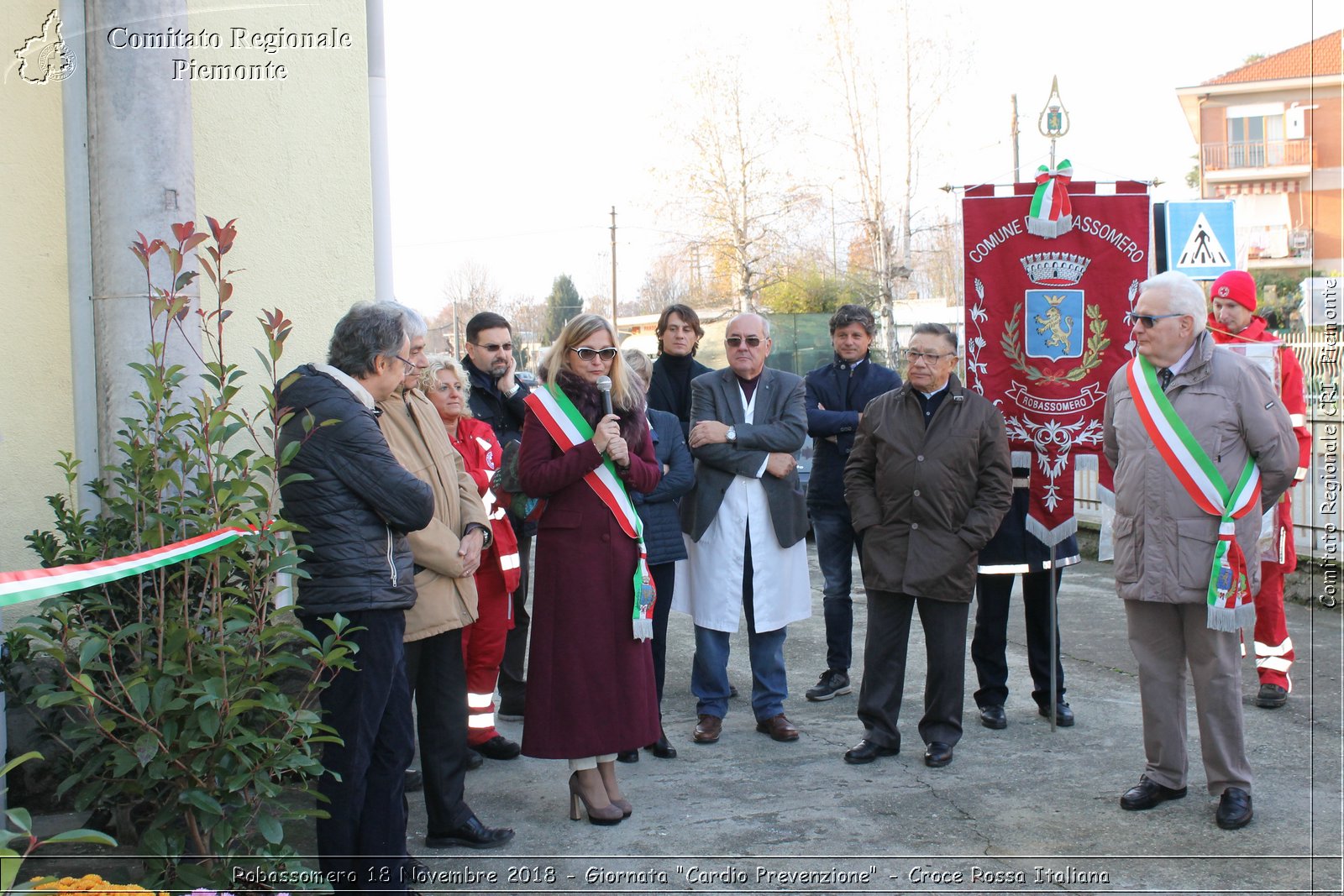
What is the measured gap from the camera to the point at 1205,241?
8445 millimetres

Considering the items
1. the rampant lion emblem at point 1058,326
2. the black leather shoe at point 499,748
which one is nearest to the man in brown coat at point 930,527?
the rampant lion emblem at point 1058,326

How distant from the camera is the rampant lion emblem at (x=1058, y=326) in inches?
232

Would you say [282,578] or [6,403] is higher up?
[6,403]

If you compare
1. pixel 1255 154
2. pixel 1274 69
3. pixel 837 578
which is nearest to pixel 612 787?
pixel 837 578

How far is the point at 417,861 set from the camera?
4160 millimetres

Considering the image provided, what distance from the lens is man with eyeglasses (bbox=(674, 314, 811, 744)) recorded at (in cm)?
584

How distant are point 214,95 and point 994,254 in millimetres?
3806

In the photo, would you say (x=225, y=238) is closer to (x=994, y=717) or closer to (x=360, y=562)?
(x=360, y=562)

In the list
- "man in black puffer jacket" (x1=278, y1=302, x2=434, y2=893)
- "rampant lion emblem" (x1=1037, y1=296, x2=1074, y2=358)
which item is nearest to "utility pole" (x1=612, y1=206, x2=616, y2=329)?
"rampant lion emblem" (x1=1037, y1=296, x2=1074, y2=358)

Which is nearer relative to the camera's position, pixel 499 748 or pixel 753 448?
pixel 499 748

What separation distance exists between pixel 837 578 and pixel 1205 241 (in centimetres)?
412

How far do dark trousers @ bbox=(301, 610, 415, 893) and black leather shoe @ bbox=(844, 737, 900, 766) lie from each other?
2250 millimetres

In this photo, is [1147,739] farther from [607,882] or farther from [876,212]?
[876,212]

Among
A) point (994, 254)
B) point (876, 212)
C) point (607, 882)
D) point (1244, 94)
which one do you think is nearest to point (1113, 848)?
point (607, 882)
